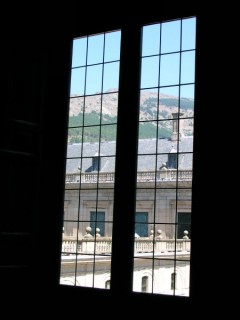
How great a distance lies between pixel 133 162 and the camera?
5.89 meters

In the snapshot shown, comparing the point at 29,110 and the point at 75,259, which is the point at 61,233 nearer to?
the point at 75,259

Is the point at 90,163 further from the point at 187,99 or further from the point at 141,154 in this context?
the point at 187,99

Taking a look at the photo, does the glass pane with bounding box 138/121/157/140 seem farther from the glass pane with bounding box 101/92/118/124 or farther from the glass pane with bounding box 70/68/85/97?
the glass pane with bounding box 70/68/85/97

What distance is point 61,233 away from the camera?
6.37 meters

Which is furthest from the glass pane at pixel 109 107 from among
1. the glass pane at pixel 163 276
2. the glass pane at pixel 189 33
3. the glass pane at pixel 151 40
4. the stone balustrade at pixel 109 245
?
the glass pane at pixel 163 276

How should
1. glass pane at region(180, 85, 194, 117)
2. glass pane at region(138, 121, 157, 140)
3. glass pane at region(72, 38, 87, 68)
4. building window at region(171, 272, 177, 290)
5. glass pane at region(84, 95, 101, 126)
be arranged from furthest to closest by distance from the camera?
glass pane at region(72, 38, 87, 68) → glass pane at region(84, 95, 101, 126) → glass pane at region(138, 121, 157, 140) → glass pane at region(180, 85, 194, 117) → building window at region(171, 272, 177, 290)

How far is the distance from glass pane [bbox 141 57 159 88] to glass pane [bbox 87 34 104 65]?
684mm

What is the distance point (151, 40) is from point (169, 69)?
41 centimetres

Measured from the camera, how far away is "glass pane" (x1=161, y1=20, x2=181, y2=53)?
19.2 ft

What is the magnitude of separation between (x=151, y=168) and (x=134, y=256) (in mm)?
955

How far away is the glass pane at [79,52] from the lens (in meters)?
6.66

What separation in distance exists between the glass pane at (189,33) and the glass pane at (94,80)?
1.15 m

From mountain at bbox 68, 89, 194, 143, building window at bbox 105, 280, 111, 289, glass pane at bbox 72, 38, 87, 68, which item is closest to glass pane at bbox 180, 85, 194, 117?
mountain at bbox 68, 89, 194, 143

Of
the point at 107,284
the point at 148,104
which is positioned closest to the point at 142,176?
the point at 148,104
